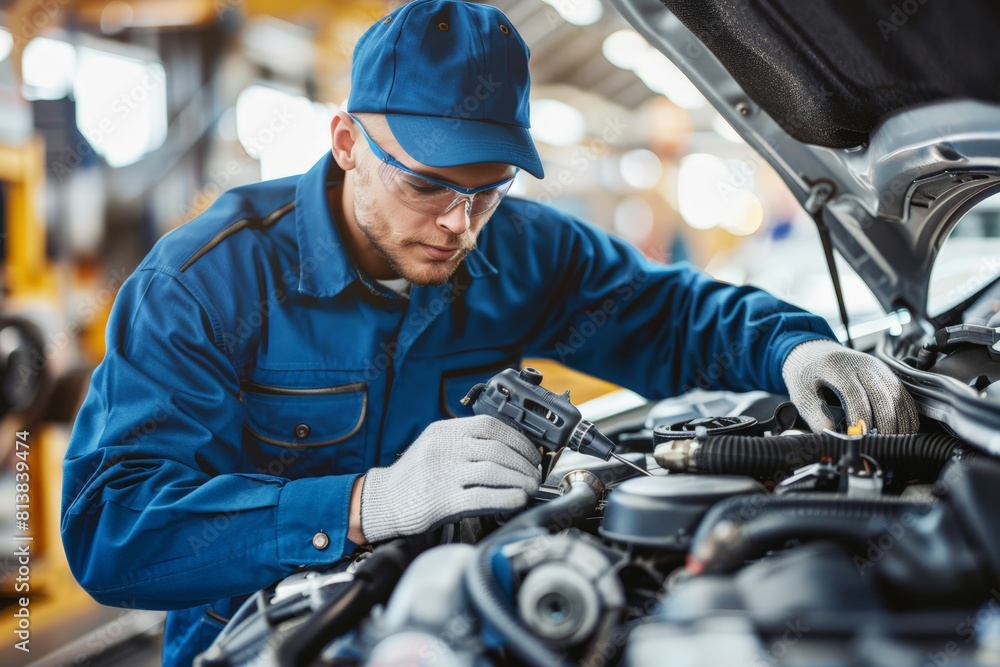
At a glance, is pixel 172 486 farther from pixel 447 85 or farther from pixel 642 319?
pixel 642 319

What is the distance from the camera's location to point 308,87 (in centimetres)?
449

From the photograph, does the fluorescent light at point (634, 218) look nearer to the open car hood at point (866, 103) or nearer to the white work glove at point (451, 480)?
the open car hood at point (866, 103)

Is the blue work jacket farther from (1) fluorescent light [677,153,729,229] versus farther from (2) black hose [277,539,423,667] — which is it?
(1) fluorescent light [677,153,729,229]

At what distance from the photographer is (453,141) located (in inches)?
47.9

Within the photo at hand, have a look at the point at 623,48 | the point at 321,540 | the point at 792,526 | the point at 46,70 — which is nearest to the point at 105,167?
the point at 46,70

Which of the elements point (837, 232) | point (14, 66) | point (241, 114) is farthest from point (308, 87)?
point (837, 232)

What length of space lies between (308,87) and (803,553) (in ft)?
14.7

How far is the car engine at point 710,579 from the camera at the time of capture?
0.55m

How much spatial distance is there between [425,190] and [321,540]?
1.97ft

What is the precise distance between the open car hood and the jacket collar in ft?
2.29

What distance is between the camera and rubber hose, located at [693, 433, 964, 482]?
893 millimetres

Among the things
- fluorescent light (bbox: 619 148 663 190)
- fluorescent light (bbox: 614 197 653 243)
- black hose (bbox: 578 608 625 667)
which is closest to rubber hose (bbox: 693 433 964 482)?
black hose (bbox: 578 608 625 667)

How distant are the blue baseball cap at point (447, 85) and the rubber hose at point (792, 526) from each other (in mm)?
760

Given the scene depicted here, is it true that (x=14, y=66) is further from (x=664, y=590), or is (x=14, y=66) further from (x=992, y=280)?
(x=992, y=280)
